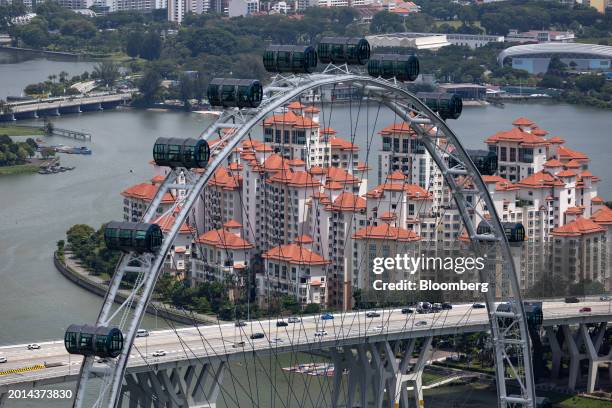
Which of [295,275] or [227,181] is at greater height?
[227,181]

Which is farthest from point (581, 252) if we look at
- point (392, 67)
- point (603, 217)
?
point (392, 67)

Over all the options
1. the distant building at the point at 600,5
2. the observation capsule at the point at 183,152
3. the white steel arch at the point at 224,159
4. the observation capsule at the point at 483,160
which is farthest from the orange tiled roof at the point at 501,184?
the distant building at the point at 600,5

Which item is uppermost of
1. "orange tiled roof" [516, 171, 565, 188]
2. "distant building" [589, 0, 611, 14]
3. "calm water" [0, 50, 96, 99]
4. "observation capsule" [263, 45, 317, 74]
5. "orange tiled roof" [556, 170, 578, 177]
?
"observation capsule" [263, 45, 317, 74]

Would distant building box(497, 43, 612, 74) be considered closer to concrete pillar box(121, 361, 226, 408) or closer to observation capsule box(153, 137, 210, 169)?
concrete pillar box(121, 361, 226, 408)

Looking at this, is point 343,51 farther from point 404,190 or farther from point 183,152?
point 404,190

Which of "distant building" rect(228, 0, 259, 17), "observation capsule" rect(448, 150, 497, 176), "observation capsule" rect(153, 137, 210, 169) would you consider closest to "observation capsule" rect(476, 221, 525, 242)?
"observation capsule" rect(448, 150, 497, 176)

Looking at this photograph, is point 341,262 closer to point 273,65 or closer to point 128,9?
point 273,65
